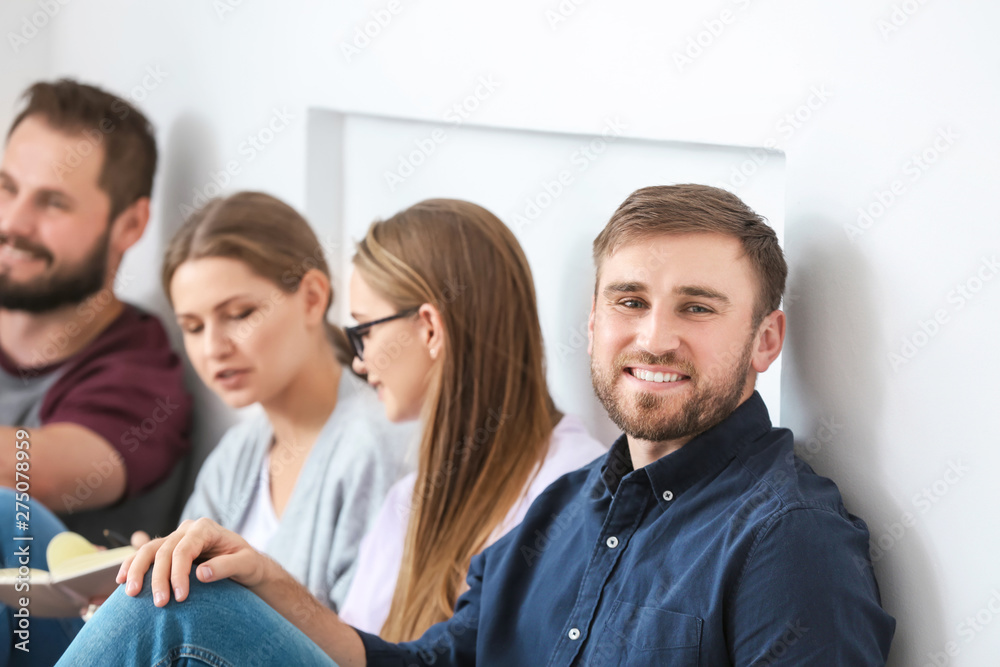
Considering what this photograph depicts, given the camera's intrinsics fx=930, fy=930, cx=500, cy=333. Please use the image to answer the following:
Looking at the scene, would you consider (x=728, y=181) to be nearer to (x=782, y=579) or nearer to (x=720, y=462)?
(x=720, y=462)

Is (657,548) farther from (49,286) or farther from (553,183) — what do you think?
(49,286)

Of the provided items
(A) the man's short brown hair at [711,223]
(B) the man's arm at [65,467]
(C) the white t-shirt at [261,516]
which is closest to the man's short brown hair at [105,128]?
(B) the man's arm at [65,467]

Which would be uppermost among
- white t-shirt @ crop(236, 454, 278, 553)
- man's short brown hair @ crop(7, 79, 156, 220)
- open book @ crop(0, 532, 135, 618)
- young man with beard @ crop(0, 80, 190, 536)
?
man's short brown hair @ crop(7, 79, 156, 220)

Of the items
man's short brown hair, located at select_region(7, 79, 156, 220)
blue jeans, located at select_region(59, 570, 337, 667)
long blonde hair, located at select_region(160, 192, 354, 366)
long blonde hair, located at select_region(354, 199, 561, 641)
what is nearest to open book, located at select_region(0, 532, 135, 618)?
long blonde hair, located at select_region(354, 199, 561, 641)

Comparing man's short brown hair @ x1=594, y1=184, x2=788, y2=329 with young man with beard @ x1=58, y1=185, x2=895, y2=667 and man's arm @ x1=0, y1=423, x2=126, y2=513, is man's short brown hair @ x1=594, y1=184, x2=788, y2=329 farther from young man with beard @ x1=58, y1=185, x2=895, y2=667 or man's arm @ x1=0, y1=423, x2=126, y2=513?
man's arm @ x1=0, y1=423, x2=126, y2=513

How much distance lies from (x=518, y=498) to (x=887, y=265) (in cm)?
78

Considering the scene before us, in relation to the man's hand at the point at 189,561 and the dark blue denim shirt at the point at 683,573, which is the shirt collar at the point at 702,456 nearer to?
the dark blue denim shirt at the point at 683,573

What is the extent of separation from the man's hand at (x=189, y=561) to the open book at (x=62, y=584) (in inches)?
23.4

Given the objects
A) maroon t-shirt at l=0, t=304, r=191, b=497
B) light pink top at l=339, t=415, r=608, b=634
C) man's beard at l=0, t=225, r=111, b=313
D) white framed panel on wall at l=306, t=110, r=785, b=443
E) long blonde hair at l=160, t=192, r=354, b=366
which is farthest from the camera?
man's beard at l=0, t=225, r=111, b=313

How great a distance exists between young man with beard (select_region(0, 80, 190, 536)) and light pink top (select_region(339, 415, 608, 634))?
101 centimetres

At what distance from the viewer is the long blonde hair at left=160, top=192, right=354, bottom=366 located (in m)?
2.36

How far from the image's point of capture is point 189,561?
1145mm

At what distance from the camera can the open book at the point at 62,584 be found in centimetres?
175

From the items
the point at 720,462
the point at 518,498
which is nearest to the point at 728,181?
the point at 720,462
